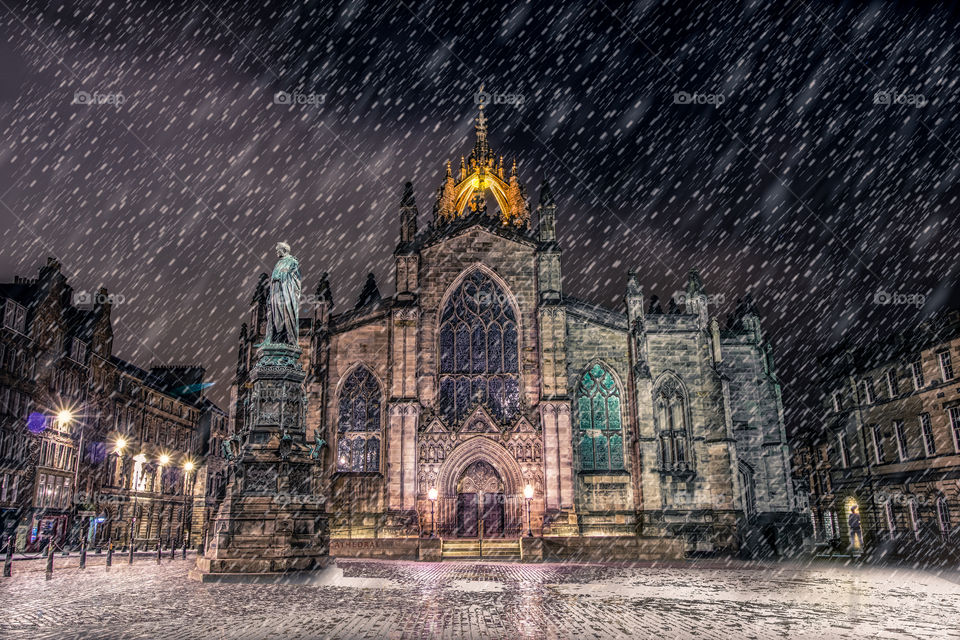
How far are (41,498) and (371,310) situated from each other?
71.0 feet

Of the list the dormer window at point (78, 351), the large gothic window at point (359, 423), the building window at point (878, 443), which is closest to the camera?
the large gothic window at point (359, 423)

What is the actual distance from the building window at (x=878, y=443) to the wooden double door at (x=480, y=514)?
24.5 m

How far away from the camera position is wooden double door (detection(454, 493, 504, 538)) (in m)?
30.4

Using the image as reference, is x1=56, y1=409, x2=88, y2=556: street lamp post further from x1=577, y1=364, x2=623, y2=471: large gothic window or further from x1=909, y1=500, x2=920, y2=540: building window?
x1=909, y1=500, x2=920, y2=540: building window

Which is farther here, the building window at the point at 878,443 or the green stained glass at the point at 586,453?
the building window at the point at 878,443

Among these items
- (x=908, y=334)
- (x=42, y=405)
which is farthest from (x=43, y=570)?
(x=908, y=334)

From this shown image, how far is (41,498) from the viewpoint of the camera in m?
37.5

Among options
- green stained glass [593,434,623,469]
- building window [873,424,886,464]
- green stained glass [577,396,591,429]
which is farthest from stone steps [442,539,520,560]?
building window [873,424,886,464]

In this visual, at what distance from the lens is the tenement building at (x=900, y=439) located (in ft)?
111

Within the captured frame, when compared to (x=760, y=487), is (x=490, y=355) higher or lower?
higher

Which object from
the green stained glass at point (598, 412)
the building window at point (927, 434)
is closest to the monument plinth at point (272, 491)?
the green stained glass at point (598, 412)

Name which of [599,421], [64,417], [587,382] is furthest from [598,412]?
[64,417]

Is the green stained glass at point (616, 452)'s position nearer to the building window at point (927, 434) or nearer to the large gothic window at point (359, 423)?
the large gothic window at point (359, 423)

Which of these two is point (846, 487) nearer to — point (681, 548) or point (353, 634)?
point (681, 548)
